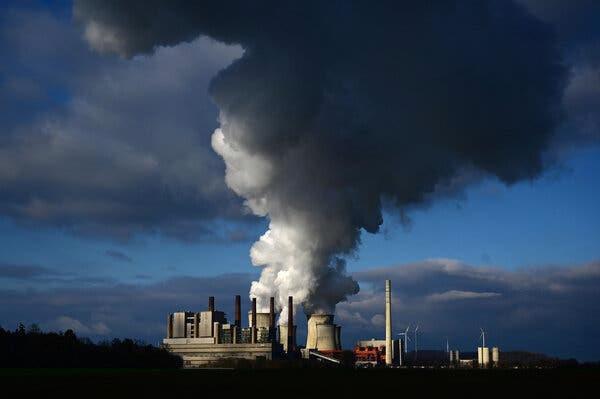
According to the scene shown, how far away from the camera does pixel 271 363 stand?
18450 cm

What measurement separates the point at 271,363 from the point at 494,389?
368ft

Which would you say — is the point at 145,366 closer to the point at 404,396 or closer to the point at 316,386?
the point at 316,386

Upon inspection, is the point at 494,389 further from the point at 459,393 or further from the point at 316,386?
the point at 316,386

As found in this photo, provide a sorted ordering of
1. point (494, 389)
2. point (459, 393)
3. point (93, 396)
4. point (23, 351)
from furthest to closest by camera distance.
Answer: point (23, 351), point (494, 389), point (459, 393), point (93, 396)

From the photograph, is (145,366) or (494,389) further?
(145,366)

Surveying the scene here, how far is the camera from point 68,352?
501 feet

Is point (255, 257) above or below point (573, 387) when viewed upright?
above

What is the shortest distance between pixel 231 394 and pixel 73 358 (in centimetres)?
9374

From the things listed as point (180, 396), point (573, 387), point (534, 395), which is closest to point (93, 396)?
point (180, 396)

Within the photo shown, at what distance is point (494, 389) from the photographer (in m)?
77.0

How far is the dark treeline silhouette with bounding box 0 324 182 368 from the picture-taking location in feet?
470

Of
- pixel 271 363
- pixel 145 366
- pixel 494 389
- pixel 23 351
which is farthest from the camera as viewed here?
pixel 271 363

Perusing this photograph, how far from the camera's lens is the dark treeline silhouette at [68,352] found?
143 m

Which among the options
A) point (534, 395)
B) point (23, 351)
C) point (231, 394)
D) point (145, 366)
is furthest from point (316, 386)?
point (145, 366)
